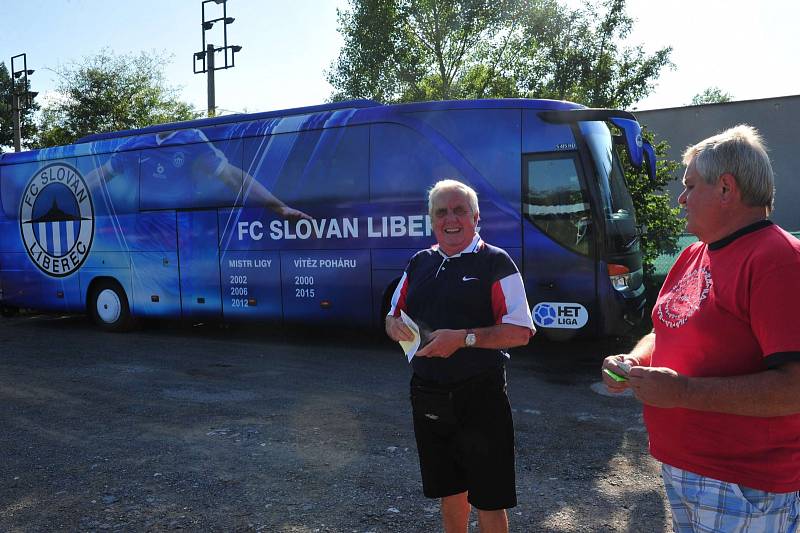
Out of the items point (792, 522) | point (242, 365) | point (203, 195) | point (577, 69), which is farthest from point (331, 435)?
point (577, 69)

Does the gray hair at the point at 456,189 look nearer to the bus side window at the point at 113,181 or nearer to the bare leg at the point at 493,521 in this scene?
the bare leg at the point at 493,521

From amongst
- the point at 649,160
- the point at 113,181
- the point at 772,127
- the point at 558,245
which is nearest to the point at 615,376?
the point at 558,245

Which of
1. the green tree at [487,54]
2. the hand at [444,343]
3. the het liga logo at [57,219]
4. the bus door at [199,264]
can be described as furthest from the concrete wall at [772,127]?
the hand at [444,343]

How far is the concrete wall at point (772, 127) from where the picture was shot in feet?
76.0

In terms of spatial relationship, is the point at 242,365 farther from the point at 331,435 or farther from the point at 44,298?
the point at 44,298

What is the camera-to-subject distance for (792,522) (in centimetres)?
193

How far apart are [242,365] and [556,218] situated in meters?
4.27

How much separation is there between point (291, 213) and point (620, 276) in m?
4.54

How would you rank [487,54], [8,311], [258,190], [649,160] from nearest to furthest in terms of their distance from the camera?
1. [649,160]
2. [258,190]
3. [8,311]
4. [487,54]

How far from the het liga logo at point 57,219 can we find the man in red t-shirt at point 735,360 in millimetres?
11425

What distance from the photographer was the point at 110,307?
38.1 feet

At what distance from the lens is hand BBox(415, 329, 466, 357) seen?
9.16ft

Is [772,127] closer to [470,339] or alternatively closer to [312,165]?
[312,165]

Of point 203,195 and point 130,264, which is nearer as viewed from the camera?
point 203,195
